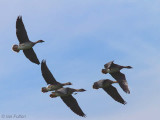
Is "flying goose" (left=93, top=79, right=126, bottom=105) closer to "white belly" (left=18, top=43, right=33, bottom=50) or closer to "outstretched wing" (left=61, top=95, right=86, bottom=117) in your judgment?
"outstretched wing" (left=61, top=95, right=86, bottom=117)

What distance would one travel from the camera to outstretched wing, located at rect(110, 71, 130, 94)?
105ft

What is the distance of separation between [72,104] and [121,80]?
3.26 m

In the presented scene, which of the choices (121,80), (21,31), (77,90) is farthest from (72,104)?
(21,31)

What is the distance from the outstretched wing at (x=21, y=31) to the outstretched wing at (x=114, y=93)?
244 inches

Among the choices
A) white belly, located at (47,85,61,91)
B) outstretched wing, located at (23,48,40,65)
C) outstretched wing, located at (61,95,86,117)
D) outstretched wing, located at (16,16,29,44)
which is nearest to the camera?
outstretched wing, located at (61,95,86,117)

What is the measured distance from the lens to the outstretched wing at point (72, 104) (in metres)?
32.8

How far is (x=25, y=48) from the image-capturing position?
35594mm

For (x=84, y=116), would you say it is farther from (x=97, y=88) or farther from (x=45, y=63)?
(x=45, y=63)

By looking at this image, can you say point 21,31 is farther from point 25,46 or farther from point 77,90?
point 77,90

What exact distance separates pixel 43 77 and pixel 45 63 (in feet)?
2.90

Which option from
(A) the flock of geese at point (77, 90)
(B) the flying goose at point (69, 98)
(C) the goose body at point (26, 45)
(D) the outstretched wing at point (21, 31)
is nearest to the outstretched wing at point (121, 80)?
(A) the flock of geese at point (77, 90)

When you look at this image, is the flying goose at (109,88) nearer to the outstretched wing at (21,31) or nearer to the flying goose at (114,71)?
the flying goose at (114,71)

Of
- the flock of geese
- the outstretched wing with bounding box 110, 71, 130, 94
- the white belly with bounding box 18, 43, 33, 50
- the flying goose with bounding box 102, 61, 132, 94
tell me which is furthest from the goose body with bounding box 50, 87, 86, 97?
the white belly with bounding box 18, 43, 33, 50

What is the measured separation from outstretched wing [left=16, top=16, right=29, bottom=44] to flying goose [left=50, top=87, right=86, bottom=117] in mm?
4427
